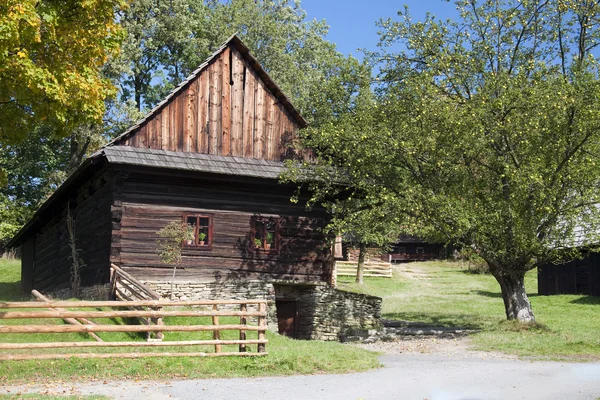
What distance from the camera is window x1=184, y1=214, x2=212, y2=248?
974 inches

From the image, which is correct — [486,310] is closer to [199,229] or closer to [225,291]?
[225,291]

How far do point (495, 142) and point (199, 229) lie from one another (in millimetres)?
10191

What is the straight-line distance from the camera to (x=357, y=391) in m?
12.9

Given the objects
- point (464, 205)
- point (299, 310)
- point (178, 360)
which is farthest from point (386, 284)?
point (178, 360)

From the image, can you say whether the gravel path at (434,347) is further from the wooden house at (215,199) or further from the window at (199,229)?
the window at (199,229)

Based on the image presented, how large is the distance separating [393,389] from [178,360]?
14.7 ft

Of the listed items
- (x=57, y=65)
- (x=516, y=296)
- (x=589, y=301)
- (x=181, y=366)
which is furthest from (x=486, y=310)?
(x=57, y=65)

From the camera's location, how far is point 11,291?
39781 mm

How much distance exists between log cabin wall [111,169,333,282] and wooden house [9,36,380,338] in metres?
0.03

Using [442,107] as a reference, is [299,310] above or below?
below

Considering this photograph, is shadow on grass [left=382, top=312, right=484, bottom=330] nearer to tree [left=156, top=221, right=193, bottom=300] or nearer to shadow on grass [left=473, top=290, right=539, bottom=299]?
shadow on grass [left=473, top=290, right=539, bottom=299]

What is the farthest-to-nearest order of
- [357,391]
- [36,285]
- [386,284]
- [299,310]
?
[386,284] → [36,285] → [299,310] → [357,391]

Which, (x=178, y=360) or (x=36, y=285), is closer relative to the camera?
(x=178, y=360)

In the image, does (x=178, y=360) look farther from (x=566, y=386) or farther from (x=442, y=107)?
(x=442, y=107)
